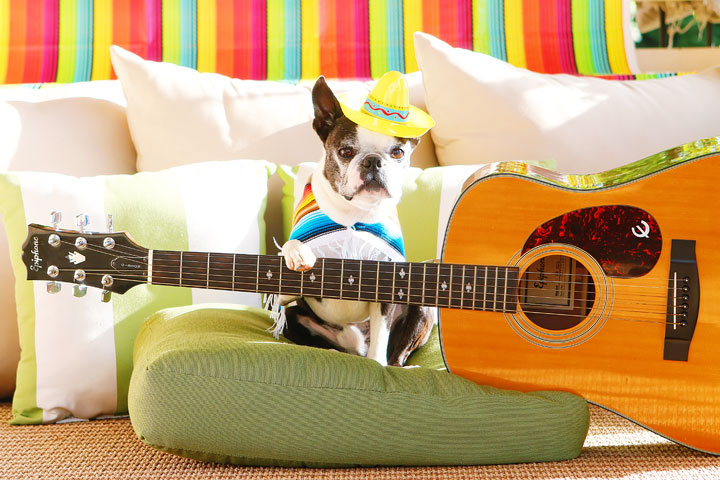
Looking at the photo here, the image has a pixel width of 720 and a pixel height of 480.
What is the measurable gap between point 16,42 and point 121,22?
30 cm

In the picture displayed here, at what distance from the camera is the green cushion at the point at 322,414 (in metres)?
1.03

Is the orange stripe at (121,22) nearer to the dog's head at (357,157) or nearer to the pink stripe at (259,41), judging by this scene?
the pink stripe at (259,41)

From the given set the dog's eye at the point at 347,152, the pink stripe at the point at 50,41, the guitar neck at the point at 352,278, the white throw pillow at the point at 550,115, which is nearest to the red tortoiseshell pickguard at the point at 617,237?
the guitar neck at the point at 352,278

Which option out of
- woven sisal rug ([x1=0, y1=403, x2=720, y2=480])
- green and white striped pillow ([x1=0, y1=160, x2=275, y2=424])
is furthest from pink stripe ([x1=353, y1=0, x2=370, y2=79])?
woven sisal rug ([x1=0, y1=403, x2=720, y2=480])

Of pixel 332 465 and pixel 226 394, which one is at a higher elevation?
→ pixel 226 394

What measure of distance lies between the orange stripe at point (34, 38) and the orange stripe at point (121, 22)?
20 centimetres

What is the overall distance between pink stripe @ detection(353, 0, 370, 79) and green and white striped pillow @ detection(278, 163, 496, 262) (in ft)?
2.39

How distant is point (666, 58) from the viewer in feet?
8.04

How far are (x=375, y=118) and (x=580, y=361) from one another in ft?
1.66

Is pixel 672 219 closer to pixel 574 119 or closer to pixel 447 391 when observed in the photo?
pixel 447 391

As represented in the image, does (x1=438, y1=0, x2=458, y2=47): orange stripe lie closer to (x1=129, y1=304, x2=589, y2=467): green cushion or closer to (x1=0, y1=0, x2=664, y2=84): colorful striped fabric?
(x1=0, y1=0, x2=664, y2=84): colorful striped fabric

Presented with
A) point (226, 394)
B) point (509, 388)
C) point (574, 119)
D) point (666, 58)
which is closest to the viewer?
point (226, 394)

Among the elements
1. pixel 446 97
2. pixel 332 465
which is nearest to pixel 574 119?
pixel 446 97

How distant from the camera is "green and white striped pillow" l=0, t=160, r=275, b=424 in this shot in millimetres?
1332
